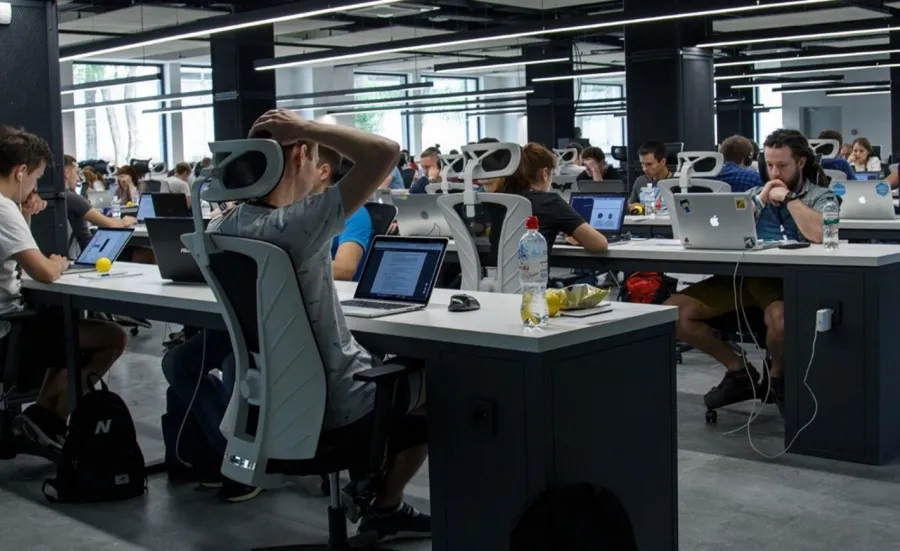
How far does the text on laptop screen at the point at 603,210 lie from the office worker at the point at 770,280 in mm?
1153

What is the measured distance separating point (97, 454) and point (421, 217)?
2319 millimetres

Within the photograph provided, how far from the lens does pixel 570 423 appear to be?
2625mm

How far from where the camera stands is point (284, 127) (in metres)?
2.73

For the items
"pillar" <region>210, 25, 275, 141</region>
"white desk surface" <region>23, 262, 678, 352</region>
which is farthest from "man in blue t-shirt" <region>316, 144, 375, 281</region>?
"pillar" <region>210, 25, 275, 141</region>

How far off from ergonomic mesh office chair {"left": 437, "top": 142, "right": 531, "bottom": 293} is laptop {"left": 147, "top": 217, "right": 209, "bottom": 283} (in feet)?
4.17

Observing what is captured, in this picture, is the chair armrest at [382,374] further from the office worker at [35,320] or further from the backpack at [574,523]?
the office worker at [35,320]

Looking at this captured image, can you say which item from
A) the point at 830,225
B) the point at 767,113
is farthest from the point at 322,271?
the point at 767,113

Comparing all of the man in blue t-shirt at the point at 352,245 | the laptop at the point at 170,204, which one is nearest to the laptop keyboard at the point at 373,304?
the man in blue t-shirt at the point at 352,245

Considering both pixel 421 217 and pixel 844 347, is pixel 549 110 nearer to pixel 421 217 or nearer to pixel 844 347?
pixel 421 217

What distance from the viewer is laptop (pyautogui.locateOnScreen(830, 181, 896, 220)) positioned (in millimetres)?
6684

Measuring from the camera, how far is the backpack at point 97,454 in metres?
3.91

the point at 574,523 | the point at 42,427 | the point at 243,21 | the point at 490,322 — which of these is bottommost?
the point at 42,427

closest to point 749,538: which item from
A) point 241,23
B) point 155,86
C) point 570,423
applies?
point 570,423

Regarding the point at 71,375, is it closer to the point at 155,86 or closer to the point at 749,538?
the point at 749,538
